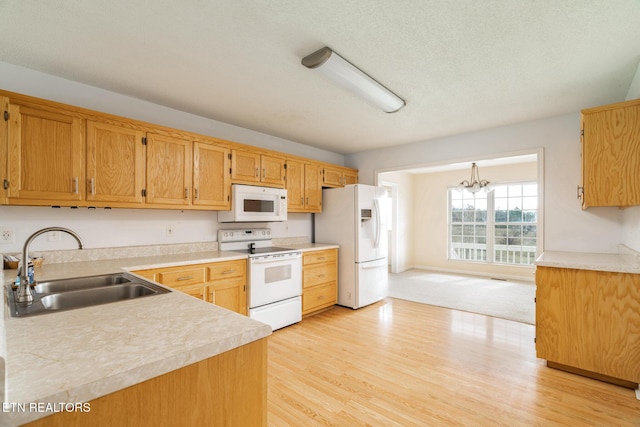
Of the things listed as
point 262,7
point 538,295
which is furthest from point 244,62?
point 538,295

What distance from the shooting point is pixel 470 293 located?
16.3 feet

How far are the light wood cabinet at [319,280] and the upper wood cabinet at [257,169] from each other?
1.07 meters

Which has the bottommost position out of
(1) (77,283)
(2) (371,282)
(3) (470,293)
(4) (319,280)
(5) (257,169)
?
(3) (470,293)

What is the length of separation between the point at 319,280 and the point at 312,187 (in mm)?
1351

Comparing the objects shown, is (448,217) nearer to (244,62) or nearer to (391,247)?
(391,247)

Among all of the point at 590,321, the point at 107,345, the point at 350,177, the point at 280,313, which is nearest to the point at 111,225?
the point at 280,313

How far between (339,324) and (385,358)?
0.97 meters

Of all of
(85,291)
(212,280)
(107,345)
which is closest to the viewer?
(107,345)

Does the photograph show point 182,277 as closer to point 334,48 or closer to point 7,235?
point 7,235

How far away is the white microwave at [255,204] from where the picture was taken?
10.9ft

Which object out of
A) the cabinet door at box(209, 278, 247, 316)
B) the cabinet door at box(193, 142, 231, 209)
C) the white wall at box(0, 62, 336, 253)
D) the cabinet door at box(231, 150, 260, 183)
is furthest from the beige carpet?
the white wall at box(0, 62, 336, 253)

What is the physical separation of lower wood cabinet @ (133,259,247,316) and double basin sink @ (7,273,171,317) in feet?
1.57

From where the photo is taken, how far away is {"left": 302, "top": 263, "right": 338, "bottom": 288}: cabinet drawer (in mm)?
3825

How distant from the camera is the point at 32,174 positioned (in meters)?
2.16
